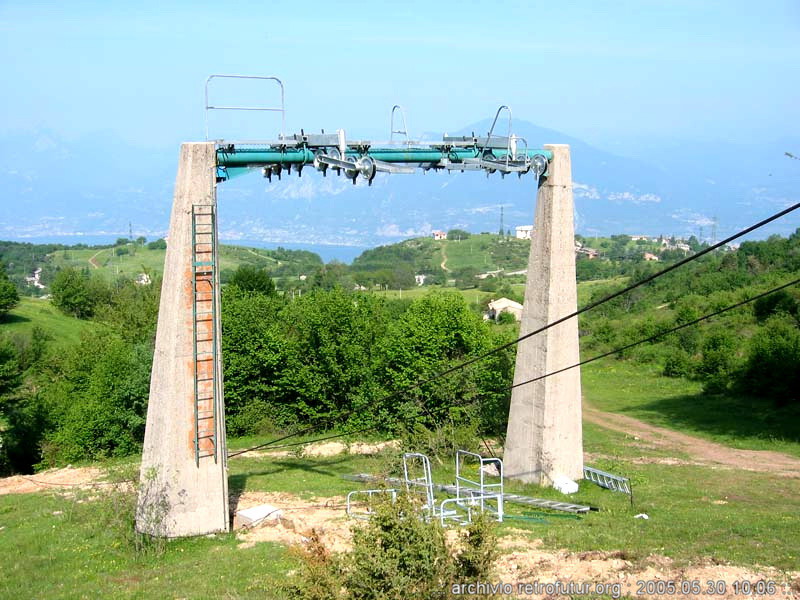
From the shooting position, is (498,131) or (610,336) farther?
(610,336)

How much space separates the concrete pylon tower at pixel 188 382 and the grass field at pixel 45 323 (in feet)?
199

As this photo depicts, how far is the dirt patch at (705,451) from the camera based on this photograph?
79.3ft

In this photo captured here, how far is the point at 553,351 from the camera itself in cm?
1917

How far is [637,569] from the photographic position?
1173cm

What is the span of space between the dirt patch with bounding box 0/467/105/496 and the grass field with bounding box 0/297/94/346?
150 ft

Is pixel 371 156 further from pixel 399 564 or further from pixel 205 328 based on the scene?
pixel 399 564

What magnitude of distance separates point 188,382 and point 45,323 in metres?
71.3

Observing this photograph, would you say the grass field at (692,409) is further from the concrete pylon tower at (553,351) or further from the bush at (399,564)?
the bush at (399,564)

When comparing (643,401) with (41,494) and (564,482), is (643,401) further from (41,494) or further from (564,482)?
(41,494)

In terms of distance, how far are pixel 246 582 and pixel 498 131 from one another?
41.2ft

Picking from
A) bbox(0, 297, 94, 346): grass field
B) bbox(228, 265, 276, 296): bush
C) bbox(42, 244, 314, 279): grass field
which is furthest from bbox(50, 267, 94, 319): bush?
bbox(42, 244, 314, 279): grass field

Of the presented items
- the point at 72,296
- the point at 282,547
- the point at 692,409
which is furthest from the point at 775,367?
the point at 72,296

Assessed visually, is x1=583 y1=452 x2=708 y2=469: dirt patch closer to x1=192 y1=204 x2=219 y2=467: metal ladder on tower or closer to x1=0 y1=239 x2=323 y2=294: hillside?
x1=192 y1=204 x2=219 y2=467: metal ladder on tower

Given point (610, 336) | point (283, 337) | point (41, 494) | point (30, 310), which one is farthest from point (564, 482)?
point (30, 310)
